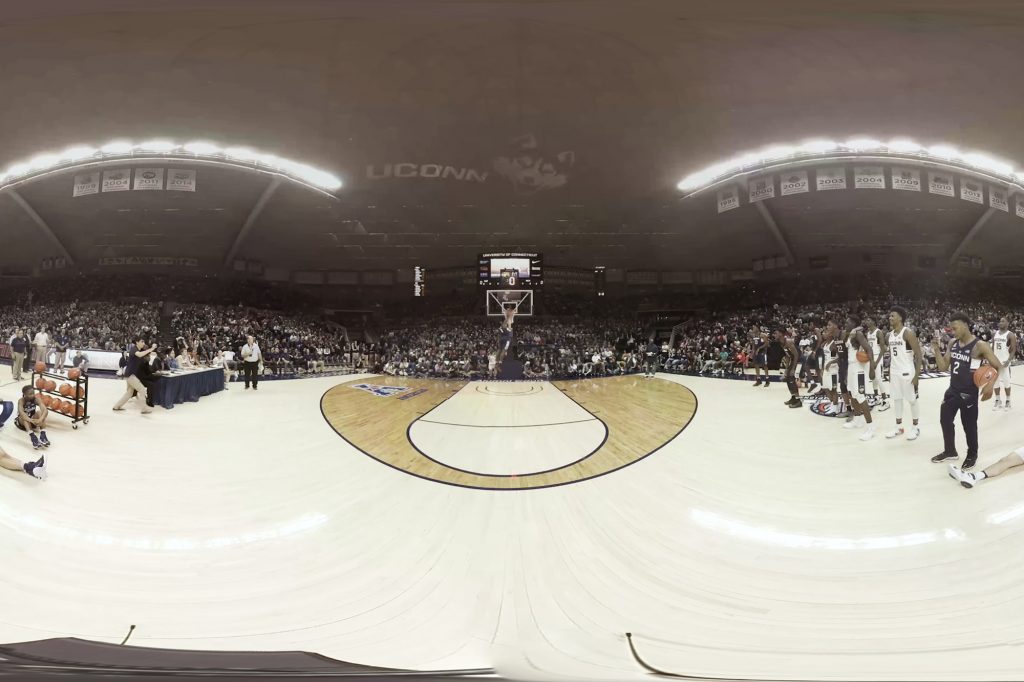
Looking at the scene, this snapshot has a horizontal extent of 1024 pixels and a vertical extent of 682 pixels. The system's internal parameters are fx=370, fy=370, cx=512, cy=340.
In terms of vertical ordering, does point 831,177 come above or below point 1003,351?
above

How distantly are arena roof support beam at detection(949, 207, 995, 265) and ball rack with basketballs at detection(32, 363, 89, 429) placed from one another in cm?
178

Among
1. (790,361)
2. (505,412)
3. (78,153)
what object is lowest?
(505,412)

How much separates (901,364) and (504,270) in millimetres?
892

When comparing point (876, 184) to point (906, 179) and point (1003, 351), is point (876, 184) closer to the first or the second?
point (906, 179)

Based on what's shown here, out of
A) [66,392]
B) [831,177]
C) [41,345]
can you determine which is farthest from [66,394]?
[831,177]

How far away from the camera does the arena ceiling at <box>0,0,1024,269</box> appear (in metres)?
0.78

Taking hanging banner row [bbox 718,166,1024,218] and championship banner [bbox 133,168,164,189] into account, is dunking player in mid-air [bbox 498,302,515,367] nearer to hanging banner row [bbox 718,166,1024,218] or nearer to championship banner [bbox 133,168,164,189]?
hanging banner row [bbox 718,166,1024,218]

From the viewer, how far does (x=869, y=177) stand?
2.48 feet

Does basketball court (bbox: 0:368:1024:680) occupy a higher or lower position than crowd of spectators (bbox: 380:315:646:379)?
lower

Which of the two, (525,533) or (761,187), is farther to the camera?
(761,187)

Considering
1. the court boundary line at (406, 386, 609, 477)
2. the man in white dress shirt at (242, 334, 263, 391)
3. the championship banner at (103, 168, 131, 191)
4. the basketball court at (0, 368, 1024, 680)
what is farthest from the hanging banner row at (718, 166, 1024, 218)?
the championship banner at (103, 168, 131, 191)

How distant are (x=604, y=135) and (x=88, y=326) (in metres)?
1.15

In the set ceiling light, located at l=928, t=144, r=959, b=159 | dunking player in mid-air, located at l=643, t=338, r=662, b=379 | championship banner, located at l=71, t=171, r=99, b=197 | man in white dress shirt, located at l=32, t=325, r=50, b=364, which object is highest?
ceiling light, located at l=928, t=144, r=959, b=159

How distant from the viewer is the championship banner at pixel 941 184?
735 millimetres
